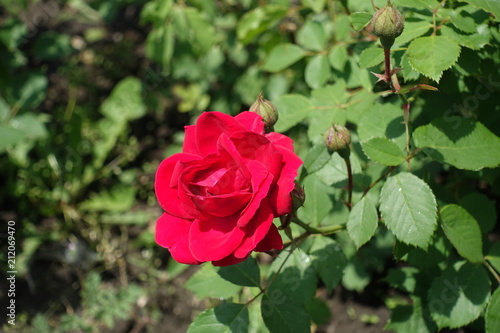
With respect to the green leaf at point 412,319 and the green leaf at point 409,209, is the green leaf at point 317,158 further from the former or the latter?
the green leaf at point 412,319

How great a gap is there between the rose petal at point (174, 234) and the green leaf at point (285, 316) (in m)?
0.34

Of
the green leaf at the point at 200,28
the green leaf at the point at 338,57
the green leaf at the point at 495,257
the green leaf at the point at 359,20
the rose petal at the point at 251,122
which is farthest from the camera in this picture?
the green leaf at the point at 200,28

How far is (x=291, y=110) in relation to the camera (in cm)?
141

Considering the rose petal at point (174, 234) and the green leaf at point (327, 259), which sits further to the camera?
the green leaf at point (327, 259)

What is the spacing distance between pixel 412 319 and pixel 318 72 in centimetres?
87

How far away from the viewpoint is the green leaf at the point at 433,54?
0.99m

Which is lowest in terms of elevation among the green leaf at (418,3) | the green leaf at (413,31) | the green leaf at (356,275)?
the green leaf at (356,275)

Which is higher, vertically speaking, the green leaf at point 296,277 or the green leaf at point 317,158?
the green leaf at point 317,158

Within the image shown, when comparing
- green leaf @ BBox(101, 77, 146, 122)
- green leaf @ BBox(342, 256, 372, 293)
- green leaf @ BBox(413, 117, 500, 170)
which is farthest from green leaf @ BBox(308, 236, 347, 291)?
green leaf @ BBox(101, 77, 146, 122)

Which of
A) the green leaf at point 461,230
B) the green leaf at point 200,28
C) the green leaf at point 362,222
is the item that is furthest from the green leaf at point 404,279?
the green leaf at point 200,28

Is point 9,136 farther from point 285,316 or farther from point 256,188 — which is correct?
point 256,188

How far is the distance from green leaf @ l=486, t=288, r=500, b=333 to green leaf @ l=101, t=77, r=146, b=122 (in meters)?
2.39

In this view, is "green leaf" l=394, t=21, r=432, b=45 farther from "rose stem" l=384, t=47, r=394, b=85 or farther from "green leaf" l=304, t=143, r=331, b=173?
"green leaf" l=304, t=143, r=331, b=173

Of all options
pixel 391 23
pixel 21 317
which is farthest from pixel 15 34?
pixel 391 23
